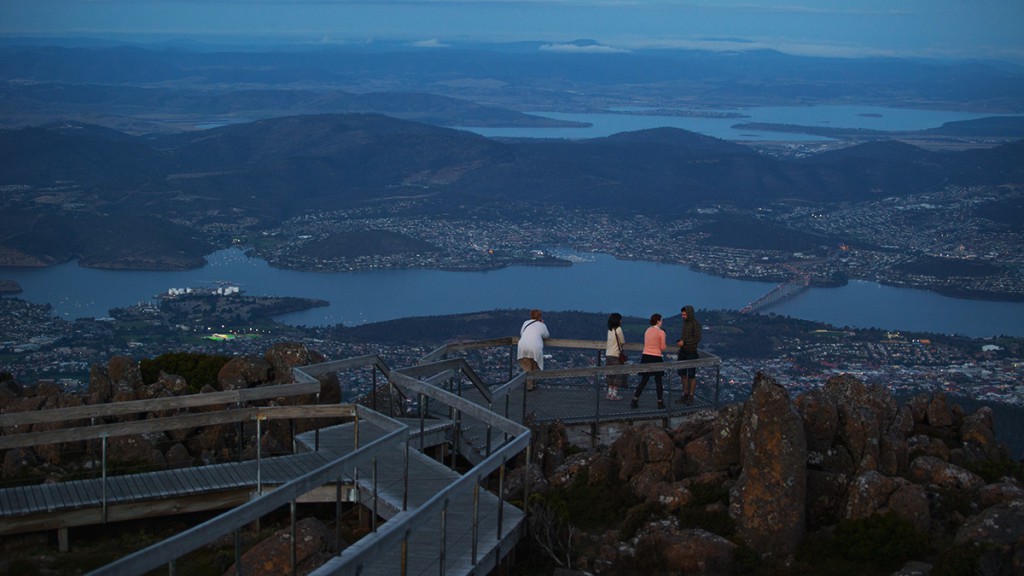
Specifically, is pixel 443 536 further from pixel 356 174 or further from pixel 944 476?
pixel 356 174

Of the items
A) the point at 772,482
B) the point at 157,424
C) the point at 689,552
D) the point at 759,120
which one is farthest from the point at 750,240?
the point at 759,120

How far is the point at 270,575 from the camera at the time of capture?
27.5 ft

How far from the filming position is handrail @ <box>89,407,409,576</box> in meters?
6.36

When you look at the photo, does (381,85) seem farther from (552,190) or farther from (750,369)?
(750,369)

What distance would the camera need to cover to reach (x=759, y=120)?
15900 cm

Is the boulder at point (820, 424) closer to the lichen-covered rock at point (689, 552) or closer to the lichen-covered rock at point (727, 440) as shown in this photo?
the lichen-covered rock at point (727, 440)

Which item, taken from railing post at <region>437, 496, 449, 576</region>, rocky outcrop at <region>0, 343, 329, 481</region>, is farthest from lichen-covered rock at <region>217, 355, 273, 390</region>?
railing post at <region>437, 496, 449, 576</region>

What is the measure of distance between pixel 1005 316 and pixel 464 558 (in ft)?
154

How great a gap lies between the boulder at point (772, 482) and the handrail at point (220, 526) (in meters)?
2.85

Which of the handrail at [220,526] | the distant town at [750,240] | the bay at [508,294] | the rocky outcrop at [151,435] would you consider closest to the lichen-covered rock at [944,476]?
the handrail at [220,526]

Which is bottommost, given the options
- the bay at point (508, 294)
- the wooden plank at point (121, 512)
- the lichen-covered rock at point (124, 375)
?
the bay at point (508, 294)

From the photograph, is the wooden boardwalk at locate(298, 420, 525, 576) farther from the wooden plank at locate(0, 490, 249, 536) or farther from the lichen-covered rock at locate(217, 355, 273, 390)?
the lichen-covered rock at locate(217, 355, 273, 390)

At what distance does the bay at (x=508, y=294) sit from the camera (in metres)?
48.9

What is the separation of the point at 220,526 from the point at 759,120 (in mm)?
157325
